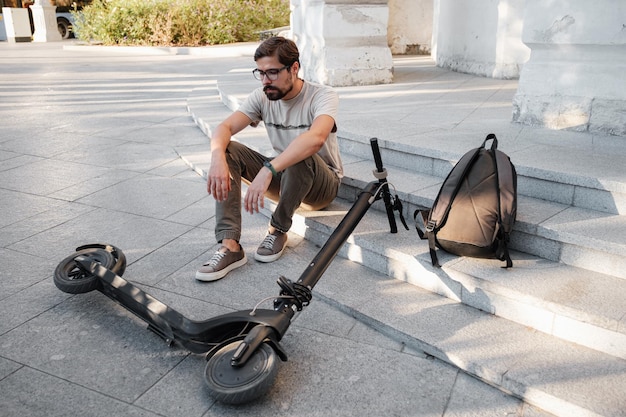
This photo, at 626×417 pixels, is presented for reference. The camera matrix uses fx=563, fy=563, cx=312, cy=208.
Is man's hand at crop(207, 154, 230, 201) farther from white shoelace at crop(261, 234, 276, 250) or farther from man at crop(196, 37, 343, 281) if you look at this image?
white shoelace at crop(261, 234, 276, 250)

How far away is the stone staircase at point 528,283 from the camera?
2252 mm

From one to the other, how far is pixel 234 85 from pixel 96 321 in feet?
18.0

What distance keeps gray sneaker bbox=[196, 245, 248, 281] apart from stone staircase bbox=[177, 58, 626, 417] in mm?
531

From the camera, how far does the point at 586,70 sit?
13.8 ft

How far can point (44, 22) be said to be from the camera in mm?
21125

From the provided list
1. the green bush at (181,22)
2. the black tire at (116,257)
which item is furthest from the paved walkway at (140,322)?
the green bush at (181,22)

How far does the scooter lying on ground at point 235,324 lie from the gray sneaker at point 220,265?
0.49m

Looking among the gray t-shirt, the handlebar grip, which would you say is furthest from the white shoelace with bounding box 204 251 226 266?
the handlebar grip

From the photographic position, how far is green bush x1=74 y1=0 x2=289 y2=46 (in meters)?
15.7

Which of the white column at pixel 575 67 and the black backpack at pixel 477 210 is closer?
the black backpack at pixel 477 210

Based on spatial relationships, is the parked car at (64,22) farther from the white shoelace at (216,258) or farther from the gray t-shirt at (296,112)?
the white shoelace at (216,258)

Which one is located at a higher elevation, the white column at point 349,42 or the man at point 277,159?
the white column at point 349,42

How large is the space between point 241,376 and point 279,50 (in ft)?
5.41

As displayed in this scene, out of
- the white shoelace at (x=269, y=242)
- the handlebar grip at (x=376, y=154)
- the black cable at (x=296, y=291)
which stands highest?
the handlebar grip at (x=376, y=154)
